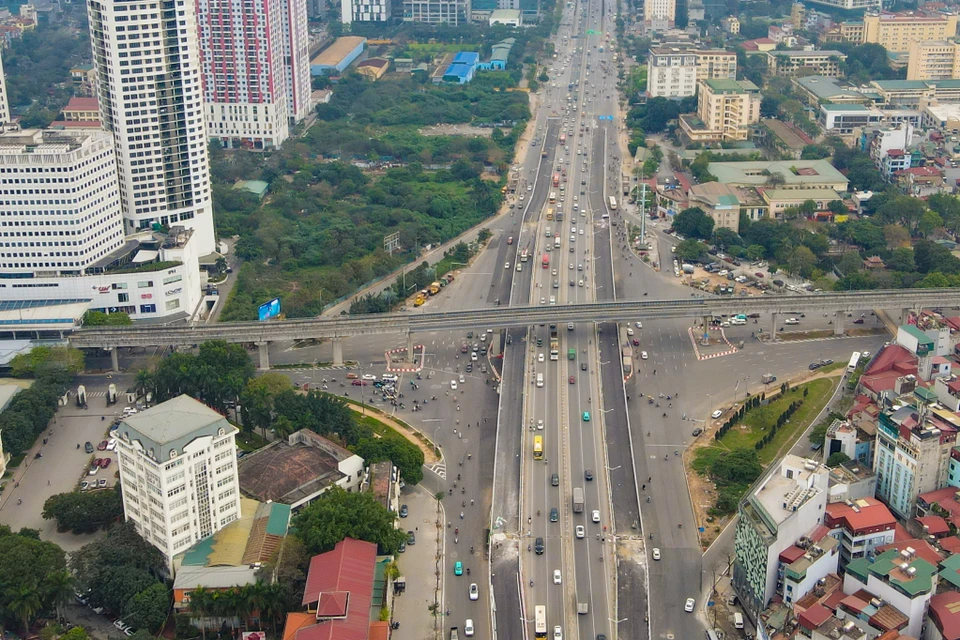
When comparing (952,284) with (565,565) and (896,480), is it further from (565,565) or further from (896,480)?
(565,565)

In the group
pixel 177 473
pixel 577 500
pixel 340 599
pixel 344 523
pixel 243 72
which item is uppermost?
pixel 243 72

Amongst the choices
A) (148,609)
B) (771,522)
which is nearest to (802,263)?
(771,522)

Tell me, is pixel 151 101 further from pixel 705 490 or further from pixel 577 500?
pixel 705 490

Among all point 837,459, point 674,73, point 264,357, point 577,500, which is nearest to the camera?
point 577,500

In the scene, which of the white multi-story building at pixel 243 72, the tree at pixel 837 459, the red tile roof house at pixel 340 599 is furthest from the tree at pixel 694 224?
the red tile roof house at pixel 340 599

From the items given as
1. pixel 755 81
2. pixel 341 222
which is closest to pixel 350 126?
pixel 341 222

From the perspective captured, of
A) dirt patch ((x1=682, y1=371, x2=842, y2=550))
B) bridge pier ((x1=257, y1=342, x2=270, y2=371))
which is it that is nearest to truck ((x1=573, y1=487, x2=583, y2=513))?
dirt patch ((x1=682, y1=371, x2=842, y2=550))
